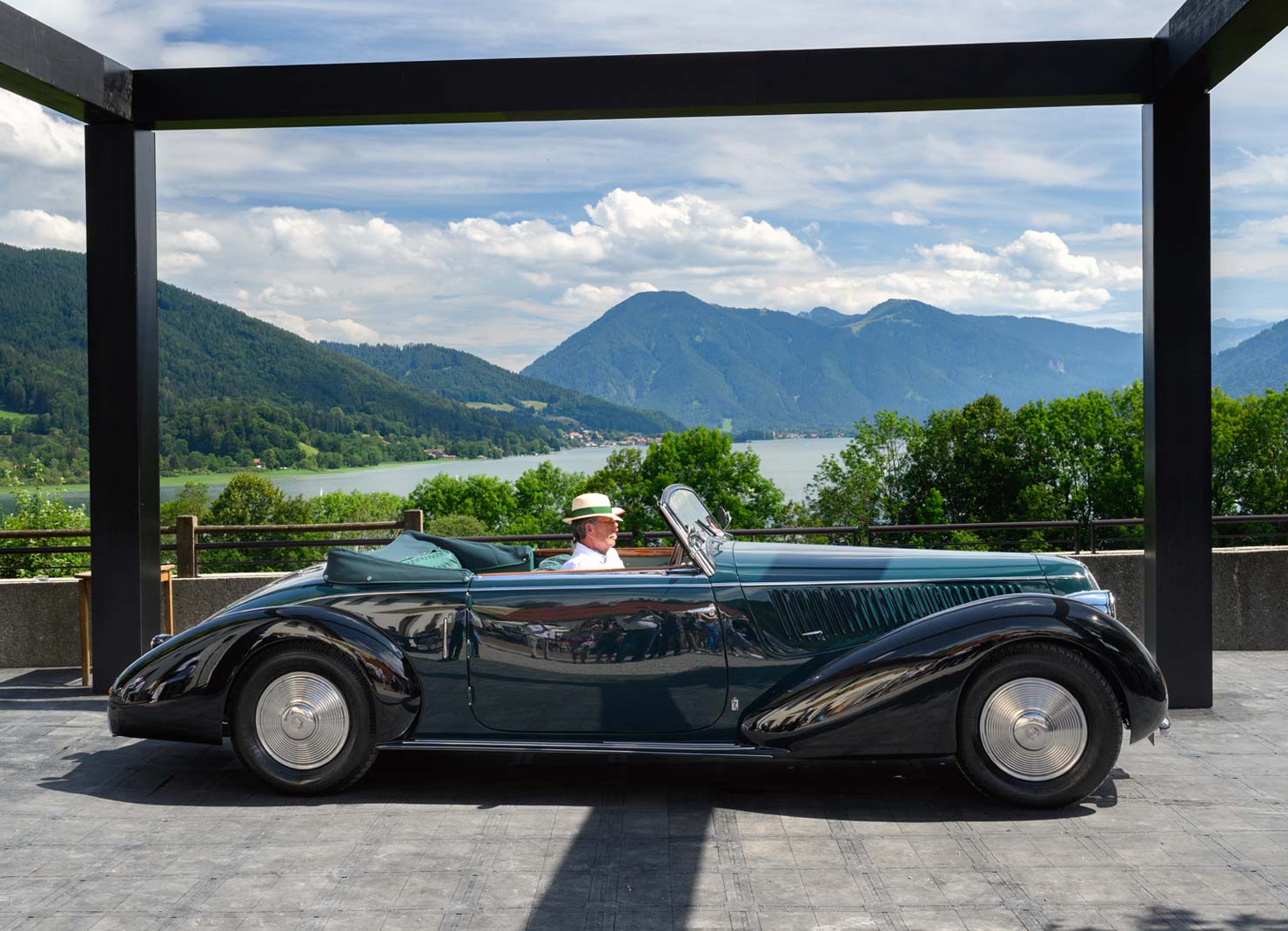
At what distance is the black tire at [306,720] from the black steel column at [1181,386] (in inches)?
184

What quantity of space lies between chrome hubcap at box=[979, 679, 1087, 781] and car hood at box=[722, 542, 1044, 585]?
0.57 metres

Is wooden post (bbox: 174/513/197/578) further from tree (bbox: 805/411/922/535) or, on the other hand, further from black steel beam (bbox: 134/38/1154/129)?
tree (bbox: 805/411/922/535)

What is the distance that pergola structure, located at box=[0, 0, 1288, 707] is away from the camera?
6.36m

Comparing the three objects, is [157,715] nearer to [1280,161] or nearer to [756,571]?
[756,571]

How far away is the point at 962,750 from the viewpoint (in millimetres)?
4613

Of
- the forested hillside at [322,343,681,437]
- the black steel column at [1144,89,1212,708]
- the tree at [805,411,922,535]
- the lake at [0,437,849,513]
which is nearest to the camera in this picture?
the black steel column at [1144,89,1212,708]

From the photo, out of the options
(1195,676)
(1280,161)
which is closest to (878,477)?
(1195,676)

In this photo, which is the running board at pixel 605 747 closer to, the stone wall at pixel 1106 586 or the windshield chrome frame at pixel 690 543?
the windshield chrome frame at pixel 690 543

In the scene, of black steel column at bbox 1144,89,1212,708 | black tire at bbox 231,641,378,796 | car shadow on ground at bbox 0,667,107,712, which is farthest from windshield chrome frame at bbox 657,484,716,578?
car shadow on ground at bbox 0,667,107,712

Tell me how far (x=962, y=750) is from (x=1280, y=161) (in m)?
214

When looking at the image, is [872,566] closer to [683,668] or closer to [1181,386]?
[683,668]

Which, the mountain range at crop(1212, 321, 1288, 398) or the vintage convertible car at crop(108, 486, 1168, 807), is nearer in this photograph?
the vintage convertible car at crop(108, 486, 1168, 807)

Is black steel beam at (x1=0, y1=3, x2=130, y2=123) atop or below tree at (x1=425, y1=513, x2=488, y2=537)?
atop

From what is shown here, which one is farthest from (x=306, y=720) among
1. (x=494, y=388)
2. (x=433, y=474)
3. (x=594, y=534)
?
(x=494, y=388)
